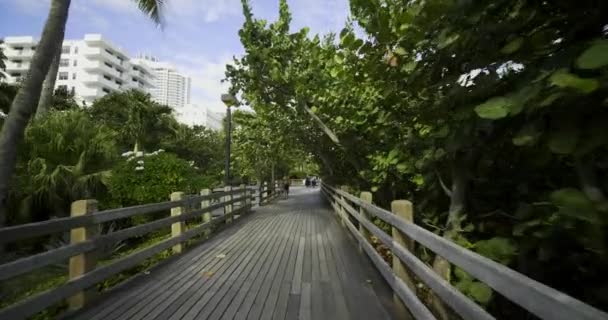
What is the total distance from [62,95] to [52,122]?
17.4 meters

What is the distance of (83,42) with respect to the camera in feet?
236

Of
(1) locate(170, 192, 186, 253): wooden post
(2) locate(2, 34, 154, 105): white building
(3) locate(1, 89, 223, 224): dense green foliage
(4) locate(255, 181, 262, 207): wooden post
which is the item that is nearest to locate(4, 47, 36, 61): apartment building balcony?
(2) locate(2, 34, 154, 105): white building

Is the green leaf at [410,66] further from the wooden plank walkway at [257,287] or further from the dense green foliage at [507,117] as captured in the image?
the wooden plank walkway at [257,287]

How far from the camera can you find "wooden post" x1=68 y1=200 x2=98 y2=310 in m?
3.36

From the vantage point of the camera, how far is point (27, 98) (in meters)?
5.48

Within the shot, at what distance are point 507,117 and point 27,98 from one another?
6.38 metres

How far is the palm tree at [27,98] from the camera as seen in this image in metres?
5.25

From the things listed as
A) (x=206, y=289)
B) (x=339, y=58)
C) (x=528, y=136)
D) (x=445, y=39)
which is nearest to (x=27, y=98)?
(x=206, y=289)

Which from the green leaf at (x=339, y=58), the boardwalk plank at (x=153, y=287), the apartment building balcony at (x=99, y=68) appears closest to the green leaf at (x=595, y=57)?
the green leaf at (x=339, y=58)

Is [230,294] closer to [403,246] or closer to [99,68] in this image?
[403,246]

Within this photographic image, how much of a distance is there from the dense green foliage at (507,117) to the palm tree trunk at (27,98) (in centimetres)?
501

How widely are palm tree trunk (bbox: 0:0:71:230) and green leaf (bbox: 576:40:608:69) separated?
6.54m

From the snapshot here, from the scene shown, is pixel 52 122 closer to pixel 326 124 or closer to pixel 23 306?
pixel 326 124

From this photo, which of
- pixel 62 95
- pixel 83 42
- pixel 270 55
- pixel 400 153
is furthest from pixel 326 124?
Answer: pixel 83 42
